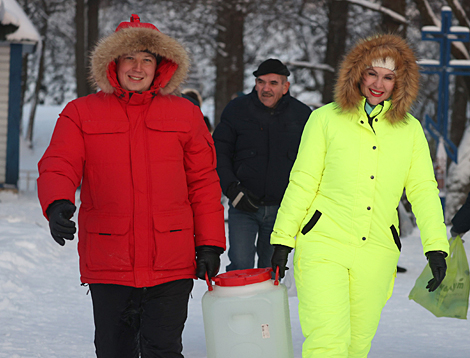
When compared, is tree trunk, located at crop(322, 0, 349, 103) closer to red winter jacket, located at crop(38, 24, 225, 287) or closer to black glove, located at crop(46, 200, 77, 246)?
red winter jacket, located at crop(38, 24, 225, 287)

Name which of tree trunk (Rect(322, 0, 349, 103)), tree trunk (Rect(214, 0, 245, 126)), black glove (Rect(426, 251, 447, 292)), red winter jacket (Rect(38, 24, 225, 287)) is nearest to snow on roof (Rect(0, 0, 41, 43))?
tree trunk (Rect(214, 0, 245, 126))

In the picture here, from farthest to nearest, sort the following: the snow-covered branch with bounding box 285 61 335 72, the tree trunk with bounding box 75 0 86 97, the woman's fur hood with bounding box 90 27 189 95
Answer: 1. the tree trunk with bounding box 75 0 86 97
2. the snow-covered branch with bounding box 285 61 335 72
3. the woman's fur hood with bounding box 90 27 189 95

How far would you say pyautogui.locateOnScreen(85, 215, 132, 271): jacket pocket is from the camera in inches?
126

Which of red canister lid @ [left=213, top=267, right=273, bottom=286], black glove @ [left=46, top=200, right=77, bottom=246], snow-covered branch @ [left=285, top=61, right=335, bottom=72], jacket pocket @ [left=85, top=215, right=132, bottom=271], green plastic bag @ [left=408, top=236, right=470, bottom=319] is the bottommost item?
green plastic bag @ [left=408, top=236, right=470, bottom=319]

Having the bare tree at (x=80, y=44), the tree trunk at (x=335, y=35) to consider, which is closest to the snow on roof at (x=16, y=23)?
the bare tree at (x=80, y=44)

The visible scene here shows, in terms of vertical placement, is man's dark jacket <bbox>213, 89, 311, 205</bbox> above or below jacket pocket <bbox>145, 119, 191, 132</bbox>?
below

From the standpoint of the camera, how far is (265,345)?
3.38 metres

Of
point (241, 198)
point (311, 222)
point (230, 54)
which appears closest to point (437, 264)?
point (311, 222)

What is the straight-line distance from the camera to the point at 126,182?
3227 mm

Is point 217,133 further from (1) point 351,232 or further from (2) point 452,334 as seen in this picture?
(2) point 452,334

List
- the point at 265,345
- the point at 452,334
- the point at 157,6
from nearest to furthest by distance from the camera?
the point at 265,345 → the point at 452,334 → the point at 157,6

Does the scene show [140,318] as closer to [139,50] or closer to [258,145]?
[139,50]

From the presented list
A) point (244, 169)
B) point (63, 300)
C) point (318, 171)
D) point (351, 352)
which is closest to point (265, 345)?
point (351, 352)

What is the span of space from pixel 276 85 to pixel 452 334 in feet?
7.63
